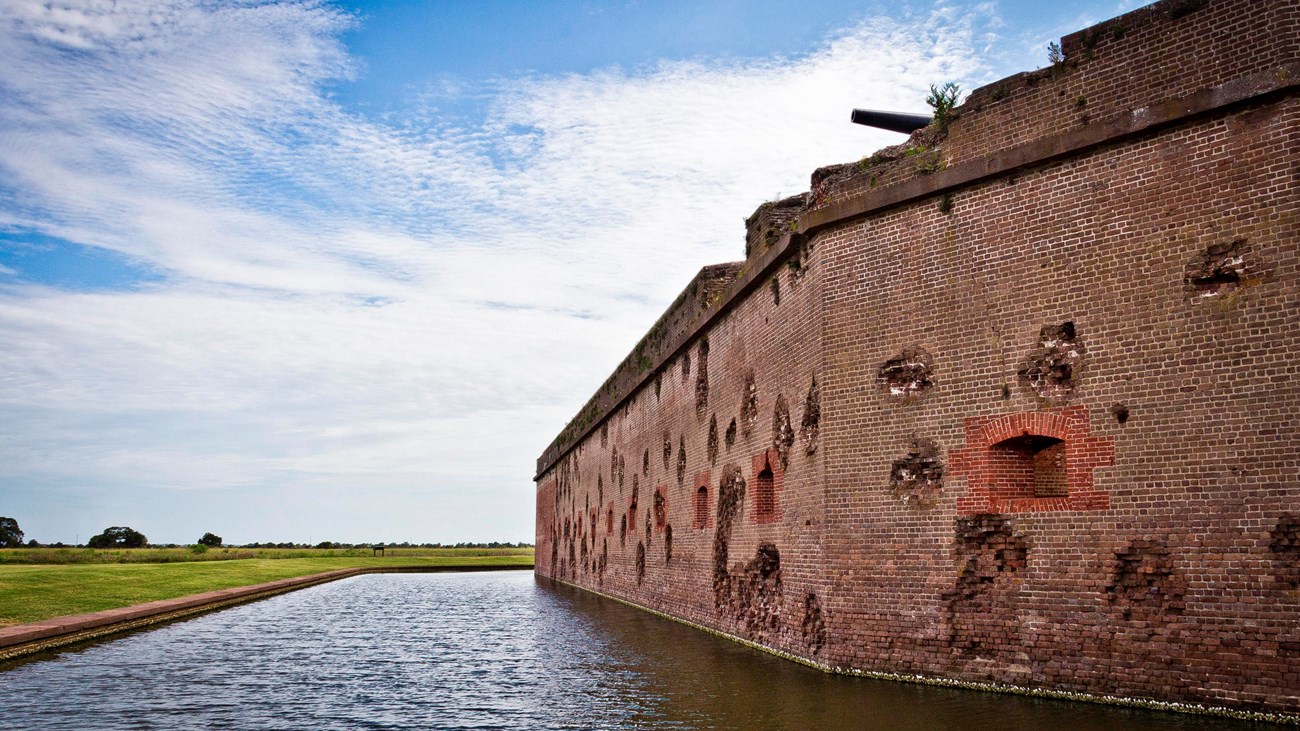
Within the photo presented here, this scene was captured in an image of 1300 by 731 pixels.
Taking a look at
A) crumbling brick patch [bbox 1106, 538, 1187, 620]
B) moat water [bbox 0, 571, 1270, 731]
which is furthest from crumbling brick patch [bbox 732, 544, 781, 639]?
crumbling brick patch [bbox 1106, 538, 1187, 620]

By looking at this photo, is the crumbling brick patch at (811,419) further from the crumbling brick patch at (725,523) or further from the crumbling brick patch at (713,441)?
the crumbling brick patch at (713,441)

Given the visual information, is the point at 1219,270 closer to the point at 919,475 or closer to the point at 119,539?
the point at 919,475

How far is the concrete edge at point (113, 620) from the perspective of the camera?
A: 41.6 feet

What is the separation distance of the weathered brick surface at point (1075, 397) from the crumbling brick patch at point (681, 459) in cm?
602

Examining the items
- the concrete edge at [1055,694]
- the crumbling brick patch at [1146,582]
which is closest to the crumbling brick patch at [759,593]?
the concrete edge at [1055,694]

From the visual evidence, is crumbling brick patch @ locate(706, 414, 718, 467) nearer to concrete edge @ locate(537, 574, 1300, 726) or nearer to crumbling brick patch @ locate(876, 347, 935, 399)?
concrete edge @ locate(537, 574, 1300, 726)

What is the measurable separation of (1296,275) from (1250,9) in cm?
251

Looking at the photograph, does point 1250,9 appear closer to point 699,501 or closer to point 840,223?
point 840,223

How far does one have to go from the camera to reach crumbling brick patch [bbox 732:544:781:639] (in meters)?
13.4

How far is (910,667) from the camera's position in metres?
10.4

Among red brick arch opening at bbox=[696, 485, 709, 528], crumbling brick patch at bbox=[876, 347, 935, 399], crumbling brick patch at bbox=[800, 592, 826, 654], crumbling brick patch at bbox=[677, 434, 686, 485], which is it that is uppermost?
crumbling brick patch at bbox=[876, 347, 935, 399]

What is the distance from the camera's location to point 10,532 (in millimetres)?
77188

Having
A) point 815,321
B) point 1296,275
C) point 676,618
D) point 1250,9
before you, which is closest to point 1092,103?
point 1250,9

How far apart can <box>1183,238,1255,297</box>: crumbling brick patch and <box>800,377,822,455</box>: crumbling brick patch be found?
424cm
